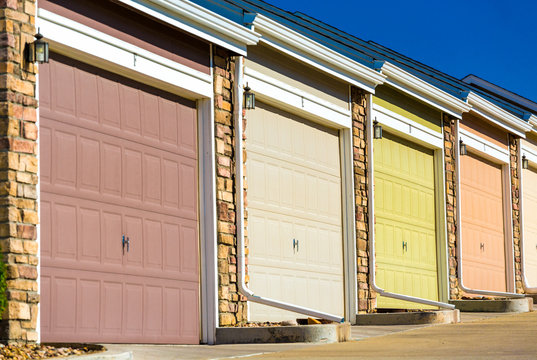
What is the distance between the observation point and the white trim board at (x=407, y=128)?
18984 mm

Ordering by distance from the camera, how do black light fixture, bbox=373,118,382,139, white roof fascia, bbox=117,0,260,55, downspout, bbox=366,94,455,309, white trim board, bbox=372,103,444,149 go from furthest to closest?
1. white trim board, bbox=372,103,444,149
2. black light fixture, bbox=373,118,382,139
3. downspout, bbox=366,94,455,309
4. white roof fascia, bbox=117,0,260,55

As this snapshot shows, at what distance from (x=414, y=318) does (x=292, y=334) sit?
12.6 feet

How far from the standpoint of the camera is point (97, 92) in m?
12.4

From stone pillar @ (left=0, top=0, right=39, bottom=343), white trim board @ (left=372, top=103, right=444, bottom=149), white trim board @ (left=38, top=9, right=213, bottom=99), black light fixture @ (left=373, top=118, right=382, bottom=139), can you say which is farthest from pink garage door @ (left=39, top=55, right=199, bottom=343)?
white trim board @ (left=372, top=103, right=444, bottom=149)

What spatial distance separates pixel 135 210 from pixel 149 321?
147 cm

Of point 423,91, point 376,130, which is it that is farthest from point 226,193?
point 423,91

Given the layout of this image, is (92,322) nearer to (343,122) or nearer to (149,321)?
(149,321)

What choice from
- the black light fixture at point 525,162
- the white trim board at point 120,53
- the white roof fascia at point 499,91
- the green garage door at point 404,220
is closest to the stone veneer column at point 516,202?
the black light fixture at point 525,162

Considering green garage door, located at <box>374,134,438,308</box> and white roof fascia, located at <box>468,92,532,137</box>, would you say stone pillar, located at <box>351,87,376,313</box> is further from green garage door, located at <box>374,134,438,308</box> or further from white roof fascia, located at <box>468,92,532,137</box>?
white roof fascia, located at <box>468,92,532,137</box>

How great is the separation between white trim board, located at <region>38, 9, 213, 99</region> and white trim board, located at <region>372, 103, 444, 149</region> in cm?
554

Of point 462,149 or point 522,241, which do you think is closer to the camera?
point 462,149

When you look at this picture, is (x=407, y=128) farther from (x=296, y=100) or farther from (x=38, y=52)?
Answer: (x=38, y=52)

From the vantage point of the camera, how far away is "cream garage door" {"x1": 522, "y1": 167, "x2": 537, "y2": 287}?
25.2m

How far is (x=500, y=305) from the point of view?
19.3 m
